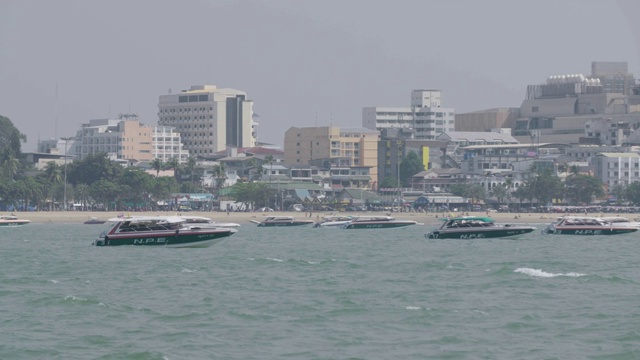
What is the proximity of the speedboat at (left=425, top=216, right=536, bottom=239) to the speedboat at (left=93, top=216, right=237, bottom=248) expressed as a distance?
26467 millimetres

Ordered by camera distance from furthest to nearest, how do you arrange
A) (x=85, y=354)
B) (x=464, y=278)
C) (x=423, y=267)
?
(x=423, y=267), (x=464, y=278), (x=85, y=354)

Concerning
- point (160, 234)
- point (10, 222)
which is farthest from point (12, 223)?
point (160, 234)

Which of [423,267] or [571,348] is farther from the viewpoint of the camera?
[423,267]

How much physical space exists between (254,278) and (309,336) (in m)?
24.6

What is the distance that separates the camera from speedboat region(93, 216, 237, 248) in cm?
10588

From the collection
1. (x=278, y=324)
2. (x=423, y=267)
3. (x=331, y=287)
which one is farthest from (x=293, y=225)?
(x=278, y=324)

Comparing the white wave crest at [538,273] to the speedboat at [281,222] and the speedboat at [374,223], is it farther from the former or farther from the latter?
the speedboat at [281,222]

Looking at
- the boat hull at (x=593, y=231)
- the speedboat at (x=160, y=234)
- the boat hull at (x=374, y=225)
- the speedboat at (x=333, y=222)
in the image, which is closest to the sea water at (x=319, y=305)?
the speedboat at (x=160, y=234)

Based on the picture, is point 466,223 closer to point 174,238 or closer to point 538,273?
point 174,238

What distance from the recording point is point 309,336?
53594 millimetres

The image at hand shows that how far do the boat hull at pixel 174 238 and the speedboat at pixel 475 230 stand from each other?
2659 cm

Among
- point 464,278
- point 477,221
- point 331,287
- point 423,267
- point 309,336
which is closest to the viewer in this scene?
point 309,336

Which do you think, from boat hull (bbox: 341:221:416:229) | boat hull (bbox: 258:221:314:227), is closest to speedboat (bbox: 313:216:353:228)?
boat hull (bbox: 341:221:416:229)

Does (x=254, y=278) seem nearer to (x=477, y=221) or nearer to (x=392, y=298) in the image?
(x=392, y=298)
